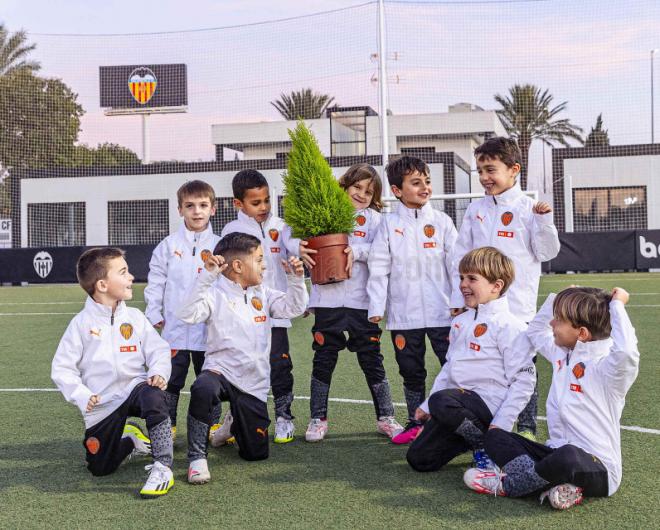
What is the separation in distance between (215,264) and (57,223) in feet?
89.6

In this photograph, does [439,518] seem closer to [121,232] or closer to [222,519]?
[222,519]

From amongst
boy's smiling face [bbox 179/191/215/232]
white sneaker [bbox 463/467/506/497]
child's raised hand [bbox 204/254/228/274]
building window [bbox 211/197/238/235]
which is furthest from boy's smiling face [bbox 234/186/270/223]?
building window [bbox 211/197/238/235]

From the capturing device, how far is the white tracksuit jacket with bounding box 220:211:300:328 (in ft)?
15.9

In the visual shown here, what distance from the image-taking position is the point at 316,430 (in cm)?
450

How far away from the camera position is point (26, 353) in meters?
8.23

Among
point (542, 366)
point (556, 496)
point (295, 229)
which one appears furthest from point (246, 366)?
point (542, 366)

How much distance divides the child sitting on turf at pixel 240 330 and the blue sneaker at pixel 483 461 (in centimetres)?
113

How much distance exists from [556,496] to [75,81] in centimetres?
2598

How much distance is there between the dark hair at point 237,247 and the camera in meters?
4.22

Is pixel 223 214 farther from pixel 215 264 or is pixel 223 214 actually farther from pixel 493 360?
pixel 493 360

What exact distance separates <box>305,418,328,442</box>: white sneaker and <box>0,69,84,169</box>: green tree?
32.9 meters

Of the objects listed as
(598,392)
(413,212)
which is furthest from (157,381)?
(598,392)

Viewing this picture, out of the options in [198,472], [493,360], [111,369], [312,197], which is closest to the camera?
[198,472]

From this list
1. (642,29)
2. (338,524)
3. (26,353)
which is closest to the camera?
(338,524)
